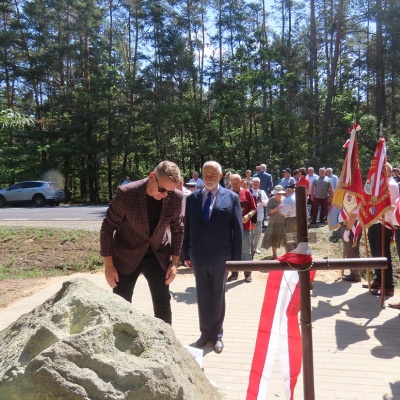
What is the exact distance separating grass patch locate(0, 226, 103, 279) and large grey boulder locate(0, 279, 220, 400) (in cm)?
743

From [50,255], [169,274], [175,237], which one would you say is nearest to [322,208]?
[50,255]

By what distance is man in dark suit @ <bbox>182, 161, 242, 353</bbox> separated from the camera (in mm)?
4324

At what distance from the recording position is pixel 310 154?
25.5 metres

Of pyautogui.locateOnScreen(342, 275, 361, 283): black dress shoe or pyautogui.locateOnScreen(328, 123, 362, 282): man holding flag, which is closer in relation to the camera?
pyautogui.locateOnScreen(328, 123, 362, 282): man holding flag

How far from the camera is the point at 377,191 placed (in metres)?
5.96

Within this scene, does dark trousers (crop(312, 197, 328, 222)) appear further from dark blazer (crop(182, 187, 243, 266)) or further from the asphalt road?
dark blazer (crop(182, 187, 243, 266))

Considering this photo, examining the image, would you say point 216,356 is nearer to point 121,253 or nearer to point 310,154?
point 121,253

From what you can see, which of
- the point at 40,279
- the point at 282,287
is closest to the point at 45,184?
the point at 40,279

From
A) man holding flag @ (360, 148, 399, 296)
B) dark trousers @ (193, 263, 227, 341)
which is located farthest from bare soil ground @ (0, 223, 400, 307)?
dark trousers @ (193, 263, 227, 341)

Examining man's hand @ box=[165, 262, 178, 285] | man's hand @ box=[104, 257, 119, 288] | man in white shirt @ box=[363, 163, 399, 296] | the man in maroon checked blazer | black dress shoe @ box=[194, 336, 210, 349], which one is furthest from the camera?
man in white shirt @ box=[363, 163, 399, 296]

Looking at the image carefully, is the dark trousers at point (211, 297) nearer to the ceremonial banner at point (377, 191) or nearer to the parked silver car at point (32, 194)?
the ceremonial banner at point (377, 191)

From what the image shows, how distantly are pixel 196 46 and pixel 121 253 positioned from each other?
107 ft

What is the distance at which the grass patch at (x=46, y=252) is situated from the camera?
9.31m

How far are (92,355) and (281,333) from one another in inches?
58.9
